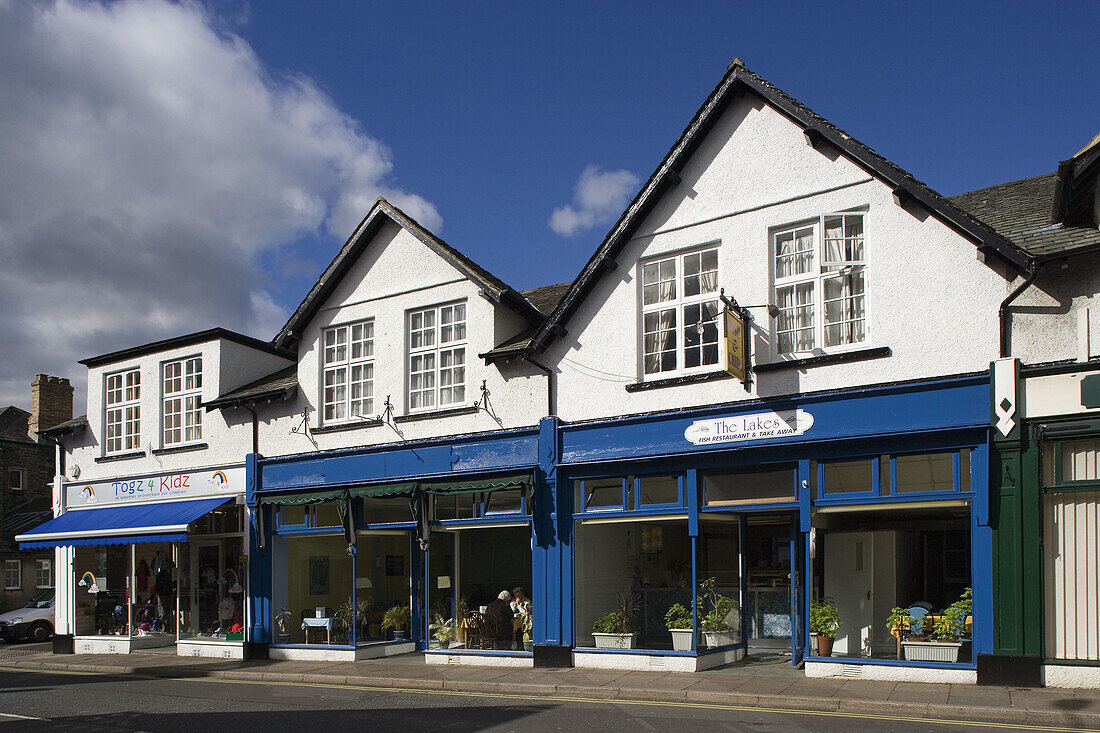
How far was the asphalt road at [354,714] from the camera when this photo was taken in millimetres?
11469

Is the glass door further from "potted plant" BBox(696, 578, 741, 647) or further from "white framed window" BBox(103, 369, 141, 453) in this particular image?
"white framed window" BBox(103, 369, 141, 453)

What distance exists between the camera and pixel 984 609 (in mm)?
13297

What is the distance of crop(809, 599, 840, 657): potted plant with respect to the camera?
48.6 ft

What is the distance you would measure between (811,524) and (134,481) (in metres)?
→ 16.7

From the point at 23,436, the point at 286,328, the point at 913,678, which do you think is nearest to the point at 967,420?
the point at 913,678

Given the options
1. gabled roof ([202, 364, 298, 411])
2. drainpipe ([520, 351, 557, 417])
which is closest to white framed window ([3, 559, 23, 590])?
gabled roof ([202, 364, 298, 411])

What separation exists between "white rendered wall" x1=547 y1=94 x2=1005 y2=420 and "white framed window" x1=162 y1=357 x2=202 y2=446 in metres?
10.1

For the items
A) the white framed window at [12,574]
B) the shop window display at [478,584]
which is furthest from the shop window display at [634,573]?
the white framed window at [12,574]

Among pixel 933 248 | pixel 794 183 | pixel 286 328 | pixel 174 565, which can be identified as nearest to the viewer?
pixel 933 248

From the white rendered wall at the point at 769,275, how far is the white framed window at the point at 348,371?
483 centimetres

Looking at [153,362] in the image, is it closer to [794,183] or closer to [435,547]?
[435,547]

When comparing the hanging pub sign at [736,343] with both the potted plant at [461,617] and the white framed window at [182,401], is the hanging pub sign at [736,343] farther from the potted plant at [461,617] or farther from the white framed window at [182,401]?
the white framed window at [182,401]

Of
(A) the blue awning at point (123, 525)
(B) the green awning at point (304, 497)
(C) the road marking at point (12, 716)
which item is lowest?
(C) the road marking at point (12, 716)

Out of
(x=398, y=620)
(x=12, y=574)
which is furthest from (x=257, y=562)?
(x=12, y=574)
